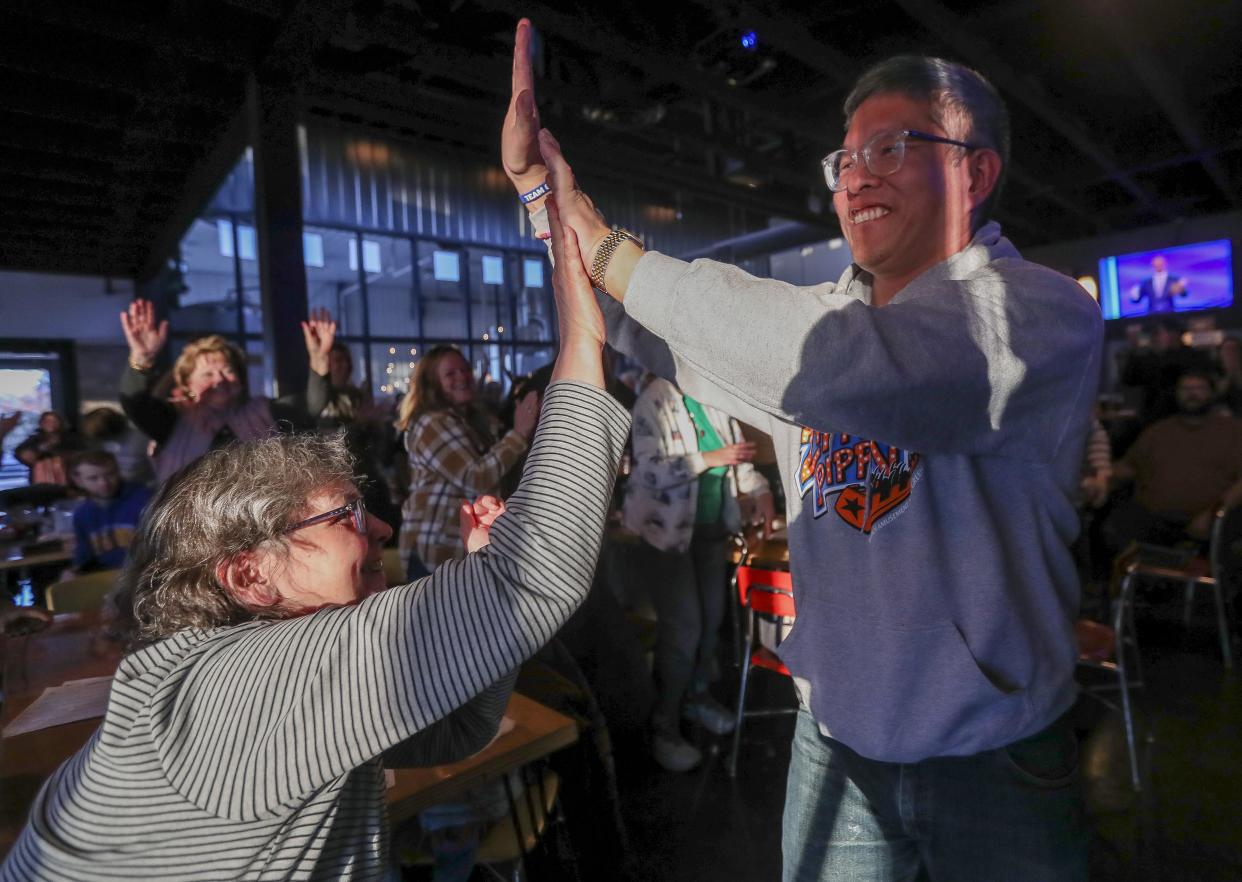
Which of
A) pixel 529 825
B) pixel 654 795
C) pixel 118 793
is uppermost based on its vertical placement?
pixel 118 793

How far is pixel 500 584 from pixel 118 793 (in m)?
0.52

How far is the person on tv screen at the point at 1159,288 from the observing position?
8883mm

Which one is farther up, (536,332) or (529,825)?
(536,332)

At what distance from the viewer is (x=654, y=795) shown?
2756 mm

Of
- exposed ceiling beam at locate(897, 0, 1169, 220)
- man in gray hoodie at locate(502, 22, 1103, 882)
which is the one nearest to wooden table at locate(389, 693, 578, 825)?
man in gray hoodie at locate(502, 22, 1103, 882)

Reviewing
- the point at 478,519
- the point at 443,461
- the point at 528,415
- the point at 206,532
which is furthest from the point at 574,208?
the point at 443,461

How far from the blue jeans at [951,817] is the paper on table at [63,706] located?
160 cm

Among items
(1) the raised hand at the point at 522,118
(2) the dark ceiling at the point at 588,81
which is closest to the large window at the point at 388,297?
(2) the dark ceiling at the point at 588,81

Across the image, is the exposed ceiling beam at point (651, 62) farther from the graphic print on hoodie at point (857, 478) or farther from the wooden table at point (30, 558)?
the wooden table at point (30, 558)

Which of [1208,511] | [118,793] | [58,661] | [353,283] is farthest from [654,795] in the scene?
[353,283]

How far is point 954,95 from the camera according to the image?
97 centimetres

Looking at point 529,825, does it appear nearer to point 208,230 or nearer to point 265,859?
point 265,859

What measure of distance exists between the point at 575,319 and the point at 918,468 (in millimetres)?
490

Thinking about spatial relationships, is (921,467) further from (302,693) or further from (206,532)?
(206,532)
